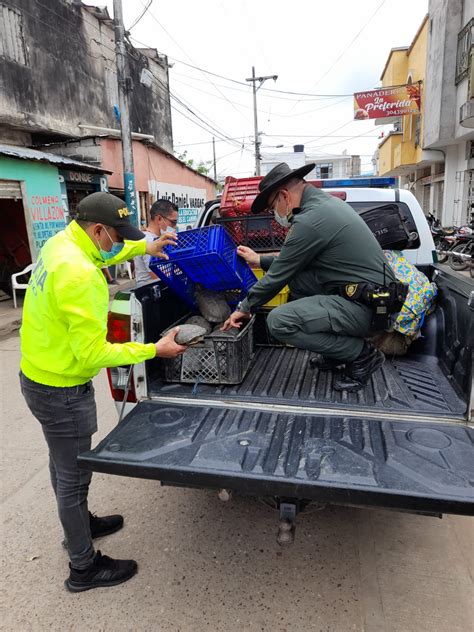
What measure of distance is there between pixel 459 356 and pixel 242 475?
5.19ft

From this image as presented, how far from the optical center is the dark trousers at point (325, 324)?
2812 mm

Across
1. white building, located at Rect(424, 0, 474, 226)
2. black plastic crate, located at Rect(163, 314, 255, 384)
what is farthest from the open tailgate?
white building, located at Rect(424, 0, 474, 226)

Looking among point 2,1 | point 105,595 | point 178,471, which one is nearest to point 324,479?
point 178,471

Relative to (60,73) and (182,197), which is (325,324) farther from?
(182,197)

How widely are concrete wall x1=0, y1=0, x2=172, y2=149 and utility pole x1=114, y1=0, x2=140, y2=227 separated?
235 centimetres

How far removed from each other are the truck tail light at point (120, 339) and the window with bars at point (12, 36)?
36.7 ft

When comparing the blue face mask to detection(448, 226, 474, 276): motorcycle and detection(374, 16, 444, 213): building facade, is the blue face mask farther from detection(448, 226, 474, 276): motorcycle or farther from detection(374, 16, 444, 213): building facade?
detection(374, 16, 444, 213): building facade

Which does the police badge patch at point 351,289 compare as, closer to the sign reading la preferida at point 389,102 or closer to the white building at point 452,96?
the white building at point 452,96

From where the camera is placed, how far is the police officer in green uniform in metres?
2.78

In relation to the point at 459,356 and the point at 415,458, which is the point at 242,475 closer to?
the point at 415,458

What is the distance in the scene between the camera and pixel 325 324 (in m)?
2.81

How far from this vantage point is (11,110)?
11148 millimetres

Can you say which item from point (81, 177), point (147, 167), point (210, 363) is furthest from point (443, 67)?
point (210, 363)

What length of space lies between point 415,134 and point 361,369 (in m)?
21.8
